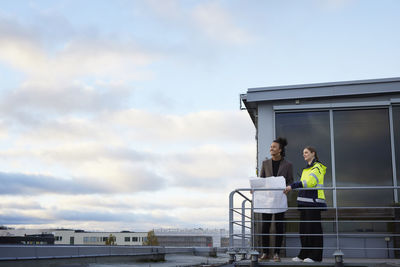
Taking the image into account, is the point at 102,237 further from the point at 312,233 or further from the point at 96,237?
the point at 312,233

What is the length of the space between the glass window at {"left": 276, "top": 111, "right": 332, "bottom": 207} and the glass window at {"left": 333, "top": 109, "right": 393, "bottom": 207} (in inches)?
8.1

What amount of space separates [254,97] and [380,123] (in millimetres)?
2482

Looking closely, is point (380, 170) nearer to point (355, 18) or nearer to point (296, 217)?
point (296, 217)

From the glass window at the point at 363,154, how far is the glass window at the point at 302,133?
0.21m

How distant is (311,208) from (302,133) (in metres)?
3.51

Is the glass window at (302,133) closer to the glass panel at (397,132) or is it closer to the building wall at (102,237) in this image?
the glass panel at (397,132)

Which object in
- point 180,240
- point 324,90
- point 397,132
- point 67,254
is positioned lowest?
point 180,240

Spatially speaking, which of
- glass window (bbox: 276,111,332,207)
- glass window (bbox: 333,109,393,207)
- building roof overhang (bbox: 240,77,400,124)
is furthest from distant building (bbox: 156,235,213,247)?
glass window (bbox: 333,109,393,207)

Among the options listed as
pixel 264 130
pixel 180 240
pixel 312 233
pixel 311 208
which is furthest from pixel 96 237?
pixel 311 208

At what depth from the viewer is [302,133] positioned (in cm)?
1010

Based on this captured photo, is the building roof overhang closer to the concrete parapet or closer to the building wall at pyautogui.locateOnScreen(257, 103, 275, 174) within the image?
the building wall at pyautogui.locateOnScreen(257, 103, 275, 174)

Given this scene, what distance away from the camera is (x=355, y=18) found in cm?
1109

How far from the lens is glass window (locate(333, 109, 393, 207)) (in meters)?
9.48

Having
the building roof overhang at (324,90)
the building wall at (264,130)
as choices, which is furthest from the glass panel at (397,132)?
the building wall at (264,130)
